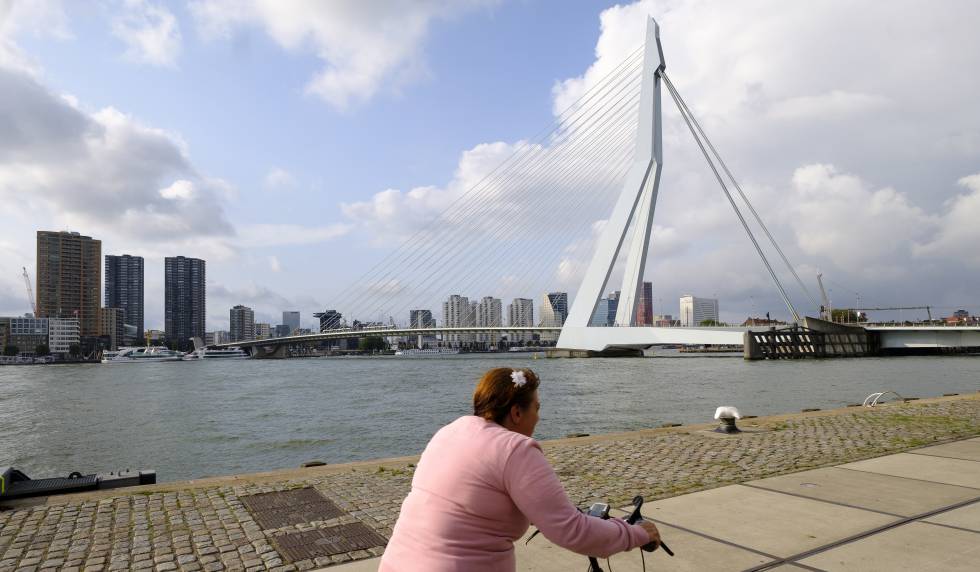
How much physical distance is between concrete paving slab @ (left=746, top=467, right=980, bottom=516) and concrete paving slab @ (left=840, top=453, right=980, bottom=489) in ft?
0.73

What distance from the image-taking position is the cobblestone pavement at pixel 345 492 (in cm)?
419

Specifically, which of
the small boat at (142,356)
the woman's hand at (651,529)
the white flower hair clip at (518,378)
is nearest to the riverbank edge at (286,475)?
the woman's hand at (651,529)

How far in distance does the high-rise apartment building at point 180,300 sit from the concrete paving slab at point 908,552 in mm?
194164

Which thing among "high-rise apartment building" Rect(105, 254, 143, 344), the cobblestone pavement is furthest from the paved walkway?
"high-rise apartment building" Rect(105, 254, 143, 344)

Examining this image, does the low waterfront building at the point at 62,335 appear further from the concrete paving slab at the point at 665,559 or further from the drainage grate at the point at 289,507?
the concrete paving slab at the point at 665,559

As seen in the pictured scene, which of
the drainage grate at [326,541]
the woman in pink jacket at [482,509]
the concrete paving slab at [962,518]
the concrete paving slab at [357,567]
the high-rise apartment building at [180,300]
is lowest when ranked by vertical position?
the drainage grate at [326,541]

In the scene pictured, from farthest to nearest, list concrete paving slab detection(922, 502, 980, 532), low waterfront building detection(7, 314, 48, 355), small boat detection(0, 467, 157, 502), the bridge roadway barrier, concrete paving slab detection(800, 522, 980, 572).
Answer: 1. low waterfront building detection(7, 314, 48, 355)
2. the bridge roadway barrier
3. small boat detection(0, 467, 157, 502)
4. concrete paving slab detection(922, 502, 980, 532)
5. concrete paving slab detection(800, 522, 980, 572)

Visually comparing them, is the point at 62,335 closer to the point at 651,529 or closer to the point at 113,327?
the point at 113,327

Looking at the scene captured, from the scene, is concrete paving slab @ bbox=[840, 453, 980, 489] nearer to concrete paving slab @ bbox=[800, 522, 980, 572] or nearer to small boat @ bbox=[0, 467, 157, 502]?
concrete paving slab @ bbox=[800, 522, 980, 572]

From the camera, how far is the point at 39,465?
13039 mm

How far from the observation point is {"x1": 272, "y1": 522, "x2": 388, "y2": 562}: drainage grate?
4.14 m

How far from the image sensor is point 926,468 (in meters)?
6.25

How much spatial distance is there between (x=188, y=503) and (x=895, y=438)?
26.9 feet

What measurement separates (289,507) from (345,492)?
0.64m
